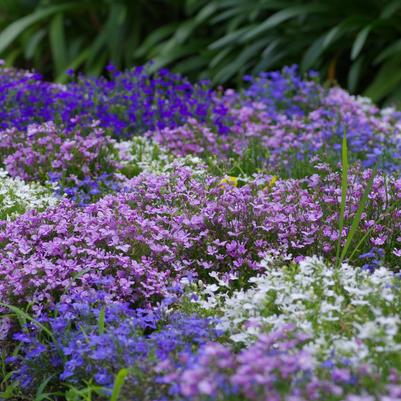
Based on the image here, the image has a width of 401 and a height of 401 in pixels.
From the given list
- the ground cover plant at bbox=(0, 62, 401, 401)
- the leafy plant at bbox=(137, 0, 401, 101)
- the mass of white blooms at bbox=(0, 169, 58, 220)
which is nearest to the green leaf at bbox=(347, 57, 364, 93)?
the leafy plant at bbox=(137, 0, 401, 101)

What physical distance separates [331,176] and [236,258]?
0.73 m

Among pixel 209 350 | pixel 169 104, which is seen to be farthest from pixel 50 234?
pixel 169 104

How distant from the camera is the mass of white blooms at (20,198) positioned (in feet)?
13.3

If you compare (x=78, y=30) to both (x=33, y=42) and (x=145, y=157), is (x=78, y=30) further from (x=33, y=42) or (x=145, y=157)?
(x=145, y=157)

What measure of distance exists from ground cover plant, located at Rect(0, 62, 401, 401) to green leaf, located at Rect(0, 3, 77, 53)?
2.76 meters

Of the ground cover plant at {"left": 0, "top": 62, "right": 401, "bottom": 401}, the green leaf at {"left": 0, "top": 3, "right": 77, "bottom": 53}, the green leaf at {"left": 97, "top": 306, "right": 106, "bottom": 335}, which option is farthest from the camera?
the green leaf at {"left": 0, "top": 3, "right": 77, "bottom": 53}

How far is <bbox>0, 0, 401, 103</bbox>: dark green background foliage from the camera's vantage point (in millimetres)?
7480

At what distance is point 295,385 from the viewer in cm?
216

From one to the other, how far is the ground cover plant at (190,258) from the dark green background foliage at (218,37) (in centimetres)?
183

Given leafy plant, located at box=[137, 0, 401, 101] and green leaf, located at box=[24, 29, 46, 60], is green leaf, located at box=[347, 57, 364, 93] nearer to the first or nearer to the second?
leafy plant, located at box=[137, 0, 401, 101]

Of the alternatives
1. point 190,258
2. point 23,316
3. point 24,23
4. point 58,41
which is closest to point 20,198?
point 190,258

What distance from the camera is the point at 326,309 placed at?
102 inches

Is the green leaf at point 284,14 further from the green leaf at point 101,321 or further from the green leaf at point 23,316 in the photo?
the green leaf at point 101,321

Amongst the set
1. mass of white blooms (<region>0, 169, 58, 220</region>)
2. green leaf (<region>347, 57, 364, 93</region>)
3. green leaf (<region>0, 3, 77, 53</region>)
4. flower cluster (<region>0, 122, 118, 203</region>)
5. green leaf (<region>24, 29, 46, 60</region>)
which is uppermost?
green leaf (<region>0, 3, 77, 53</region>)
